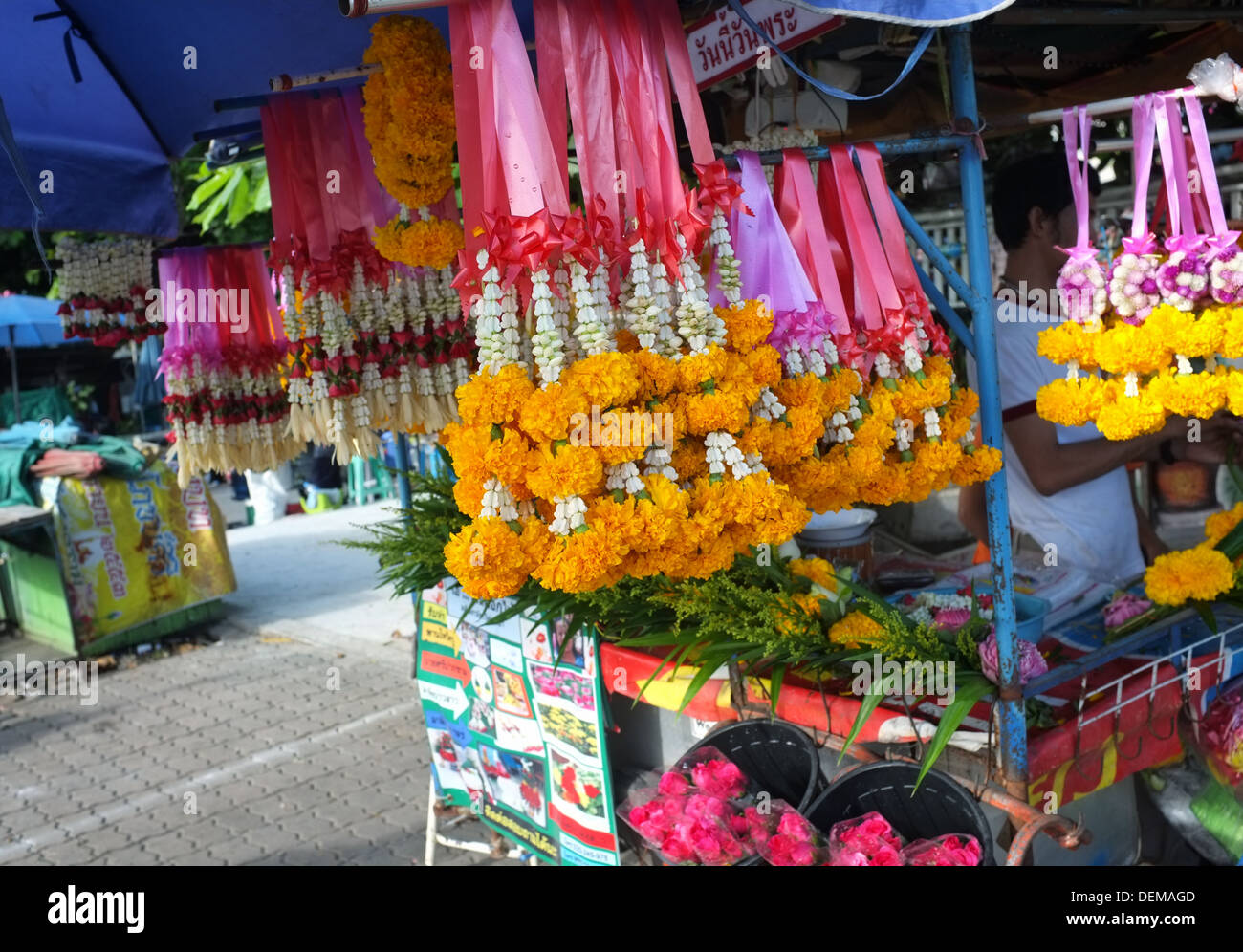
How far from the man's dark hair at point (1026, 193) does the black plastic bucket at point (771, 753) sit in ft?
5.36

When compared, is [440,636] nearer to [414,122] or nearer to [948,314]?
[414,122]

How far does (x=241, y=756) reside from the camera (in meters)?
5.18

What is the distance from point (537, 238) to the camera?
1.67 m

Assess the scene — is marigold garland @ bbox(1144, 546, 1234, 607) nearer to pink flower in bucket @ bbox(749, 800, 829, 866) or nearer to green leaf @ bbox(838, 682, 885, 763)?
green leaf @ bbox(838, 682, 885, 763)

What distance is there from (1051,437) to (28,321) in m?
9.72

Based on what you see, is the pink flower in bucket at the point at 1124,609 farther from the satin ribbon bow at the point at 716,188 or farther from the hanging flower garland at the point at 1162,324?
the satin ribbon bow at the point at 716,188

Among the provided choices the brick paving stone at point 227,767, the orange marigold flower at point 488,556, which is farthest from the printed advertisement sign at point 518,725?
the orange marigold flower at point 488,556

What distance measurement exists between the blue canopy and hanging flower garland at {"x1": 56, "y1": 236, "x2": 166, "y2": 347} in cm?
662

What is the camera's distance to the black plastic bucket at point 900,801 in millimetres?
2189

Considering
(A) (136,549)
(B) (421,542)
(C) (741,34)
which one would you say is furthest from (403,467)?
(A) (136,549)

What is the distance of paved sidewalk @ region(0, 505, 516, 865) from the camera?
425 cm

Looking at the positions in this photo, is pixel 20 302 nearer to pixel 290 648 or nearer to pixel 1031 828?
pixel 290 648

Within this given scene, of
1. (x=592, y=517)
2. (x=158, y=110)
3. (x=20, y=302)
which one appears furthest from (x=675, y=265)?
(x=20, y=302)

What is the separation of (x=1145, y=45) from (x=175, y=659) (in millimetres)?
6589
